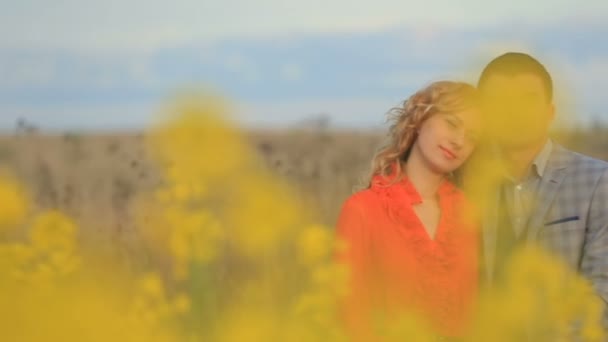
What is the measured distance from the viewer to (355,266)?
3.31 metres

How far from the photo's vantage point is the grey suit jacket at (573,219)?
133 inches

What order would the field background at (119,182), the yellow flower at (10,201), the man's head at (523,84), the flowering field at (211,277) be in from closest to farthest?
the flowering field at (211,277) → the yellow flower at (10,201) → the man's head at (523,84) → the field background at (119,182)

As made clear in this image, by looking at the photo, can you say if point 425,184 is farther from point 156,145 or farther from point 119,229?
point 119,229

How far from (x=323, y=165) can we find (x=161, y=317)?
823 cm

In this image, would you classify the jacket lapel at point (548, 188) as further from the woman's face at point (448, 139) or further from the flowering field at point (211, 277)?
the flowering field at point (211, 277)

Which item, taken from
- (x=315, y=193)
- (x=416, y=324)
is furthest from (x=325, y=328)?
(x=315, y=193)

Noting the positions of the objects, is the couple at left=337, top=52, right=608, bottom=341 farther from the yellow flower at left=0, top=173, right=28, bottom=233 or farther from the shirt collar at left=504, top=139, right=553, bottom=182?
the yellow flower at left=0, top=173, right=28, bottom=233

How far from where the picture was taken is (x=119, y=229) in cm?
614

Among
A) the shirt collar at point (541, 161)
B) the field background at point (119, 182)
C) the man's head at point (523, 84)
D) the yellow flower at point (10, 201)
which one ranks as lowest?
the field background at point (119, 182)

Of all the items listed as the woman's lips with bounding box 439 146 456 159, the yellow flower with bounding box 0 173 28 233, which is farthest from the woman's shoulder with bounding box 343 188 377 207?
the yellow flower with bounding box 0 173 28 233

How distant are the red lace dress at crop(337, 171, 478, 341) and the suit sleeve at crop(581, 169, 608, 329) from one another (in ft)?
1.10

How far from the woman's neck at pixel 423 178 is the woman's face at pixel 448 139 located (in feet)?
0.13

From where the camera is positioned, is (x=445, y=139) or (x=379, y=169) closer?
(x=445, y=139)

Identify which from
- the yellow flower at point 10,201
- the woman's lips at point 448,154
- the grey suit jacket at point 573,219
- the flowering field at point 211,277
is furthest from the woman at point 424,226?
the yellow flower at point 10,201
